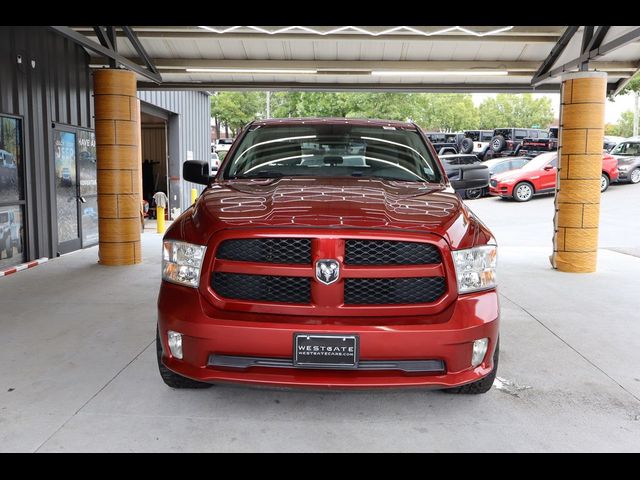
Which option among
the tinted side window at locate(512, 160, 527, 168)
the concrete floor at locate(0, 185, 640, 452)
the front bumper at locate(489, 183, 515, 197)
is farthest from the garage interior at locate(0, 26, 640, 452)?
the tinted side window at locate(512, 160, 527, 168)

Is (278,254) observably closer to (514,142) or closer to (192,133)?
(192,133)

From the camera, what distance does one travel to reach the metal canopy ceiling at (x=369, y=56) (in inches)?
339

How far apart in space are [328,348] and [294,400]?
2.91 feet

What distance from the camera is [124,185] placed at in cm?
878

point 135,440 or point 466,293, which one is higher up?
point 466,293

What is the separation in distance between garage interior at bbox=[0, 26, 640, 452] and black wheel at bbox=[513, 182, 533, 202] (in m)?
6.63

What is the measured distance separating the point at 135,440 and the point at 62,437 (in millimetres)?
380

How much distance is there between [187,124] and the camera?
20.1 m

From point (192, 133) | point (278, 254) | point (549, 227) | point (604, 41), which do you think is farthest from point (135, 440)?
point (192, 133)

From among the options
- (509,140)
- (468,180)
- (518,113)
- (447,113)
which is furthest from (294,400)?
(518,113)

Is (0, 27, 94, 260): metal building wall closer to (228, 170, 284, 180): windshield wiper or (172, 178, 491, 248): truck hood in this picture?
(228, 170, 284, 180): windshield wiper

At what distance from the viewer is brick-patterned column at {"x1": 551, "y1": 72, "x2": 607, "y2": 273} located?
8.29 m

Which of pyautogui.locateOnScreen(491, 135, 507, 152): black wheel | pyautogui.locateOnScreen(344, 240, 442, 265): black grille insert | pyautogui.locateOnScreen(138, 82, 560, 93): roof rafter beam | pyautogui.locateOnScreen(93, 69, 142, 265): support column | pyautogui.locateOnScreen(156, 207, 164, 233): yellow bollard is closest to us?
pyautogui.locateOnScreen(344, 240, 442, 265): black grille insert

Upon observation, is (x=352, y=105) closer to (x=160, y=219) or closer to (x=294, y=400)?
(x=160, y=219)
